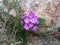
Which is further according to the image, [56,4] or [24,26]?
[56,4]

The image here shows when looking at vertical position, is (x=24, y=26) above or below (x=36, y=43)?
above

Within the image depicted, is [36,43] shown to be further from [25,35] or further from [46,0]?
[46,0]

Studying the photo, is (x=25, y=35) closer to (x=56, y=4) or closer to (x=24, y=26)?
(x=24, y=26)

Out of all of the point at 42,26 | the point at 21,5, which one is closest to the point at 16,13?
the point at 21,5

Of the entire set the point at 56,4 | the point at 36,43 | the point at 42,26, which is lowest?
the point at 36,43

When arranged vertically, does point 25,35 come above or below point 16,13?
below

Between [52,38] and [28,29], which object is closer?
[28,29]
